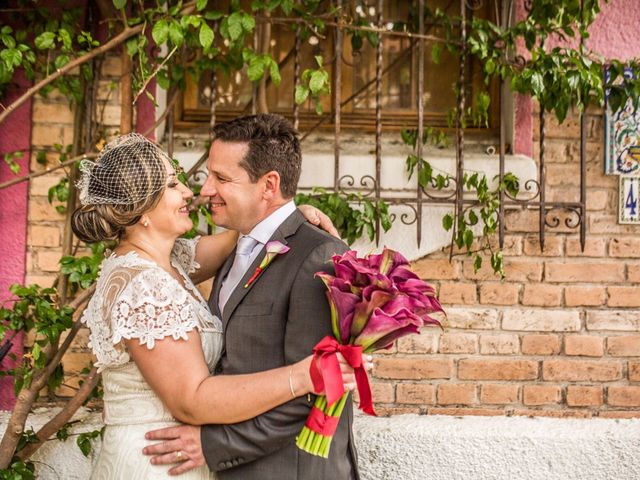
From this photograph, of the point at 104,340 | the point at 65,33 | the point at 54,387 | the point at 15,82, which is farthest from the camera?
the point at 15,82

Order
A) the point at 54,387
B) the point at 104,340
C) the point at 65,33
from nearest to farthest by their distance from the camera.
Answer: the point at 104,340
the point at 65,33
the point at 54,387

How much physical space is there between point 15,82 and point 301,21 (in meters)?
1.31

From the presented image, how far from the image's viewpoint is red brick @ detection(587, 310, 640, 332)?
350 cm

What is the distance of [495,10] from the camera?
A: 369 centimetres

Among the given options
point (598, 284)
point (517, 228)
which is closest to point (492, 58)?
point (517, 228)

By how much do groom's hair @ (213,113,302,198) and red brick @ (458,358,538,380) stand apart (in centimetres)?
146

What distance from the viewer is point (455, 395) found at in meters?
3.47

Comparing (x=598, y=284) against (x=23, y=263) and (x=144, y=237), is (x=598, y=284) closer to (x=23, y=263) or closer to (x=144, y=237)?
(x=144, y=237)

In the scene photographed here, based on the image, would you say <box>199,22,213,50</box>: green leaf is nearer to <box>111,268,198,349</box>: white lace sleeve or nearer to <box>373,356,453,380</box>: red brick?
<box>111,268,198,349</box>: white lace sleeve

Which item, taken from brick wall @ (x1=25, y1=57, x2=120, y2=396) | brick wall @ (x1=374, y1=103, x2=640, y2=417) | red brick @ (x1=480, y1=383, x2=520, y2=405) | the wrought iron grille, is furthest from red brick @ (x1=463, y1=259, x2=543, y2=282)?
brick wall @ (x1=25, y1=57, x2=120, y2=396)

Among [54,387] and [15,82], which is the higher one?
[15,82]

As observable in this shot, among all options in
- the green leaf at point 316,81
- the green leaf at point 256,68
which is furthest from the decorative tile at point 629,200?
the green leaf at point 256,68

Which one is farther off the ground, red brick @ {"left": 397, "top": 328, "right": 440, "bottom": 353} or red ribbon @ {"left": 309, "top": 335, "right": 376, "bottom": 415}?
red ribbon @ {"left": 309, "top": 335, "right": 376, "bottom": 415}

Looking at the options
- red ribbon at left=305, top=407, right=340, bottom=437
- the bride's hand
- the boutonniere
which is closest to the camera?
red ribbon at left=305, top=407, right=340, bottom=437
